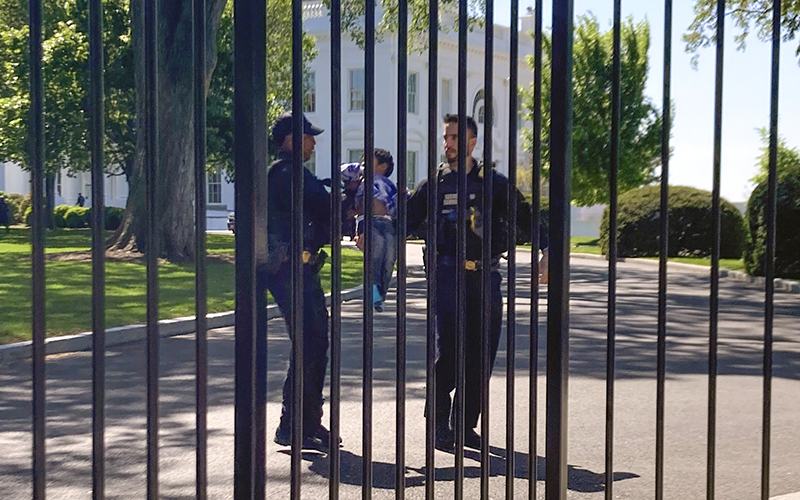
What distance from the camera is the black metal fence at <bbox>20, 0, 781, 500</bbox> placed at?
8.53ft

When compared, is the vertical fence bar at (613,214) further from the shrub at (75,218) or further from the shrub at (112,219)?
the shrub at (75,218)

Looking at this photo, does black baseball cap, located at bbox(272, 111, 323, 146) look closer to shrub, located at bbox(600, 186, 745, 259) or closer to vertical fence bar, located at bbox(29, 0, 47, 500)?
vertical fence bar, located at bbox(29, 0, 47, 500)

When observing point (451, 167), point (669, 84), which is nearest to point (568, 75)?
point (669, 84)

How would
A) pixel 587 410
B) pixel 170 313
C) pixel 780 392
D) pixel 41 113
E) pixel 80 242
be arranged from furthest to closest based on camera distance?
1. pixel 80 242
2. pixel 170 313
3. pixel 780 392
4. pixel 587 410
5. pixel 41 113

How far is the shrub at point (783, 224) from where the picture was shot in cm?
1750

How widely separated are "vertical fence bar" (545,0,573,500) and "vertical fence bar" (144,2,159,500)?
116 centimetres

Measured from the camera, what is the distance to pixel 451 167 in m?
5.36

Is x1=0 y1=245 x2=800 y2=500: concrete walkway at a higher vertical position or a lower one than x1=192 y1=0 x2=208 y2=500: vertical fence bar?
lower

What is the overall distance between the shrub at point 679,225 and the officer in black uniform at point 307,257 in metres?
20.6

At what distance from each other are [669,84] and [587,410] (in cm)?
433

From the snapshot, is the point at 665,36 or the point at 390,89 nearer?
the point at 665,36

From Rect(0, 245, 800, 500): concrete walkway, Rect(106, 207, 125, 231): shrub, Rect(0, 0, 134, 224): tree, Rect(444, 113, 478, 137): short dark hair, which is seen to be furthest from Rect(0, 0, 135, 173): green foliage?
Rect(444, 113, 478, 137): short dark hair

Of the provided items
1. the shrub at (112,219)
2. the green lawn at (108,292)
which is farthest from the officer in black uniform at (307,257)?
the shrub at (112,219)

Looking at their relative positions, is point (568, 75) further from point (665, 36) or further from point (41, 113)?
point (41, 113)
